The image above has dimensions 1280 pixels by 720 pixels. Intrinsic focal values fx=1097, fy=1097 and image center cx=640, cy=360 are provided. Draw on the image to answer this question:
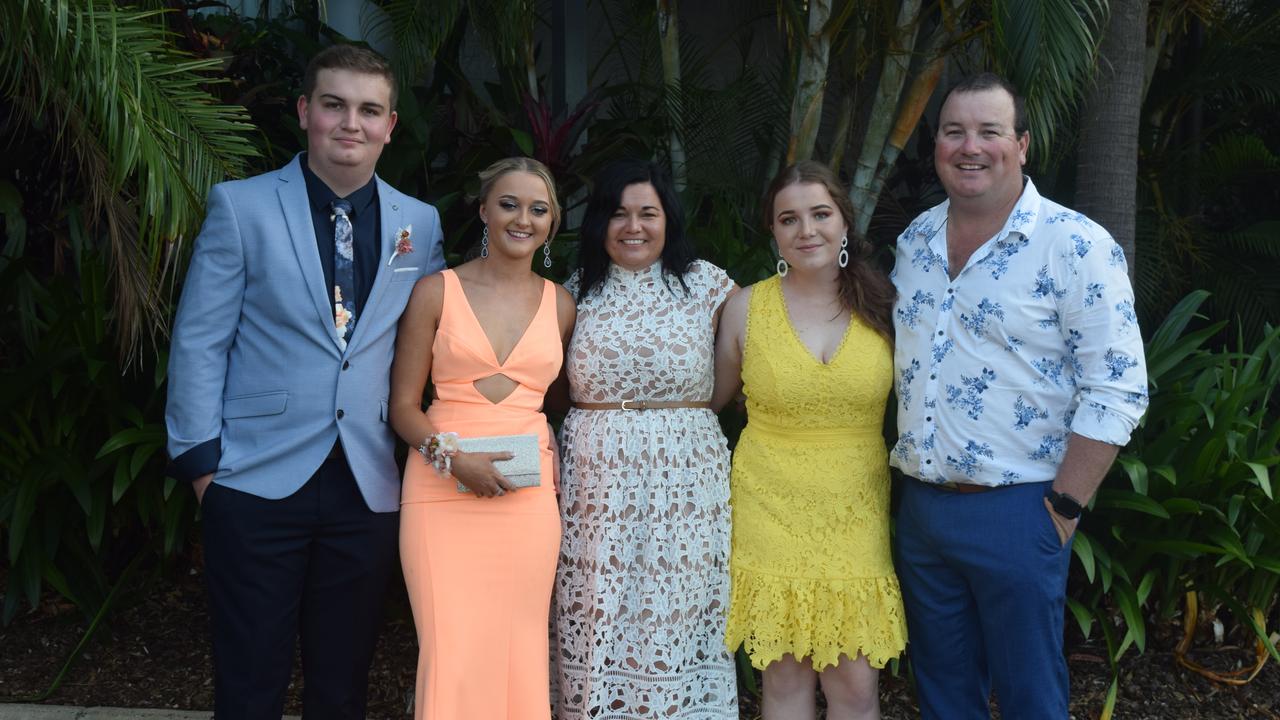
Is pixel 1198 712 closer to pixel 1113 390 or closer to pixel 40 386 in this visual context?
pixel 1113 390

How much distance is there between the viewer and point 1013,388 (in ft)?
10.0

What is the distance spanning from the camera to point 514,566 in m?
3.33

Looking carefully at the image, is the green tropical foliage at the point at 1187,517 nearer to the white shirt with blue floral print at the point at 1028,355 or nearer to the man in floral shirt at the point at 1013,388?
the man in floral shirt at the point at 1013,388

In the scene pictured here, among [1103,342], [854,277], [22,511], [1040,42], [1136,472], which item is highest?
[1040,42]

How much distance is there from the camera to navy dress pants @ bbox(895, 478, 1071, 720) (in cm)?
304

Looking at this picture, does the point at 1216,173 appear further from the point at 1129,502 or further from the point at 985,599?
the point at 985,599

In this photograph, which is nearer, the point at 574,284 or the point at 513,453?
the point at 513,453

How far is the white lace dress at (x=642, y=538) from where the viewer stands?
3512 mm

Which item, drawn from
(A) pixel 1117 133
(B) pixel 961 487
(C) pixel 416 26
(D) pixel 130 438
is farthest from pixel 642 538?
(A) pixel 1117 133

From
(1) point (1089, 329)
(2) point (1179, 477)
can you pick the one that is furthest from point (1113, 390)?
(2) point (1179, 477)

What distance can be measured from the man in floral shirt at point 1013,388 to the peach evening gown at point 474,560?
118cm

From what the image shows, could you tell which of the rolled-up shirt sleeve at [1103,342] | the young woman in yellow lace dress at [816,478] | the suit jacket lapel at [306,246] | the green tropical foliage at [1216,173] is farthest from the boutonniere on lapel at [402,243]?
the green tropical foliage at [1216,173]

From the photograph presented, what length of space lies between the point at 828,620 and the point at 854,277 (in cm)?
107

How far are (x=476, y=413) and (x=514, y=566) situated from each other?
1.57 feet
